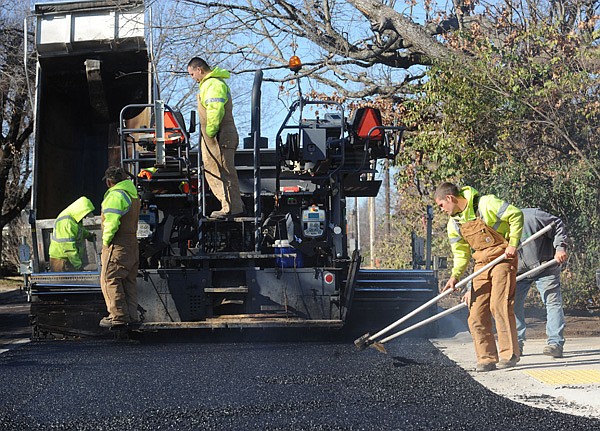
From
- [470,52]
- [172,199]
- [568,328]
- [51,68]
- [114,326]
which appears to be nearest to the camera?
[114,326]

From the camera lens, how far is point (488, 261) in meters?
6.83

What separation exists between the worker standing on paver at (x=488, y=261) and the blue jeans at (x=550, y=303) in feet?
2.41

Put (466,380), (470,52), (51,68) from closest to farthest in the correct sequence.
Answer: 1. (466,380)
2. (51,68)
3. (470,52)

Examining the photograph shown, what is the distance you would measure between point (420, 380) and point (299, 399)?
1068mm

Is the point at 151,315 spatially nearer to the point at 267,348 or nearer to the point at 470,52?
the point at 267,348

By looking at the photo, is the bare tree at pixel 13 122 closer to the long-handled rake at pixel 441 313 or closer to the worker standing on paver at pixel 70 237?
the worker standing on paver at pixel 70 237

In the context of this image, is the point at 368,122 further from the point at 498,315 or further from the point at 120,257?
the point at 498,315

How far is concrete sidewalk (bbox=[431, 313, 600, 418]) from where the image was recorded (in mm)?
5426

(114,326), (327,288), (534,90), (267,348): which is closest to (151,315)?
(114,326)

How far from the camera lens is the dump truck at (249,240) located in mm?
8273

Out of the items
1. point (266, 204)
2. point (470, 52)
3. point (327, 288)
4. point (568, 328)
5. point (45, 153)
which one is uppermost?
point (470, 52)

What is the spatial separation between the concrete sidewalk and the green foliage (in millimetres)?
3200

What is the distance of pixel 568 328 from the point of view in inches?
391

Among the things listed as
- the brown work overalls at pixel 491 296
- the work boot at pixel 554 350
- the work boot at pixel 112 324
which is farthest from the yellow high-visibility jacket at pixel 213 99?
the work boot at pixel 554 350
